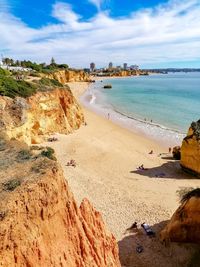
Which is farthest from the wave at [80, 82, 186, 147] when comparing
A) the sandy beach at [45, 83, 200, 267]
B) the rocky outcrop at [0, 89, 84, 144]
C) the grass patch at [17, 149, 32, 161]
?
the grass patch at [17, 149, 32, 161]

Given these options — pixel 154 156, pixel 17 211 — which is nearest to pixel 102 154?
pixel 154 156

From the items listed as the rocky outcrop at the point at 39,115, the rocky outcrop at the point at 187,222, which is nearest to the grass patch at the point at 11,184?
the rocky outcrop at the point at 187,222

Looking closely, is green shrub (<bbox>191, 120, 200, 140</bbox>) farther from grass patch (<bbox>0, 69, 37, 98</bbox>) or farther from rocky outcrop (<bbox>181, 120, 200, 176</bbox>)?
grass patch (<bbox>0, 69, 37, 98</bbox>)

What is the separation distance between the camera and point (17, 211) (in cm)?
831

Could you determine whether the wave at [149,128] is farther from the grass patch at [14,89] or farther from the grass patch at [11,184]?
the grass patch at [11,184]

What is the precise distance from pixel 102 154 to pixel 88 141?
4331 mm

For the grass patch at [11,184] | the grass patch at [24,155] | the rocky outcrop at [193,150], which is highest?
the grass patch at [24,155]

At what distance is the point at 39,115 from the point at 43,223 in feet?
→ 74.4

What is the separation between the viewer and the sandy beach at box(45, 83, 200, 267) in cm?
1511

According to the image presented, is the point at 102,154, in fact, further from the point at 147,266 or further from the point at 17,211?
the point at 17,211

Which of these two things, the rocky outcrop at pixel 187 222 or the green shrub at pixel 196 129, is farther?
the green shrub at pixel 196 129

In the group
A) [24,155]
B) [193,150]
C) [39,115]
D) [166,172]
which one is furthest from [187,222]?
[39,115]

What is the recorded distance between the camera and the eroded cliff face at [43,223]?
7953 mm

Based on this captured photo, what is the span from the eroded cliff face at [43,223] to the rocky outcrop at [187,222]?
4.43m
